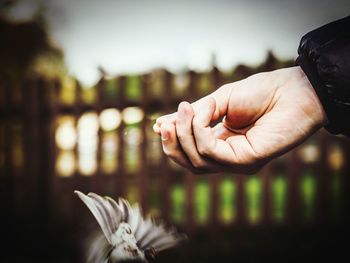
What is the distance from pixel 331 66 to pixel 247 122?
0.22m

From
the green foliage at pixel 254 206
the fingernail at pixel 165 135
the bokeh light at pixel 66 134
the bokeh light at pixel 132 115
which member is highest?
the fingernail at pixel 165 135

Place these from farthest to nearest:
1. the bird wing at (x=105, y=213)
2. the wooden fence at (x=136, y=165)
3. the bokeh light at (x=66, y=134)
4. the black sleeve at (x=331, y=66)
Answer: the bokeh light at (x=66, y=134), the wooden fence at (x=136, y=165), the black sleeve at (x=331, y=66), the bird wing at (x=105, y=213)

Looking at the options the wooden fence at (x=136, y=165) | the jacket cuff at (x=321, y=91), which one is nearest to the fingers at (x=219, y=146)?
the jacket cuff at (x=321, y=91)

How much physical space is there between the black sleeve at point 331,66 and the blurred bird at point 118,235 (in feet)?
1.51

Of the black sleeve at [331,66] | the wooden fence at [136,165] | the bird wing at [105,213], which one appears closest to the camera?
the bird wing at [105,213]

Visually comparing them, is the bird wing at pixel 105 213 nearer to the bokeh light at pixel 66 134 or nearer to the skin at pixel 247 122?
the skin at pixel 247 122

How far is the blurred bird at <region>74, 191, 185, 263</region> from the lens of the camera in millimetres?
672

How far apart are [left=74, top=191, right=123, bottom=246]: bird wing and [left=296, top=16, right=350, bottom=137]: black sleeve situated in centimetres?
49

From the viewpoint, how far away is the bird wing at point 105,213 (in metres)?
0.66

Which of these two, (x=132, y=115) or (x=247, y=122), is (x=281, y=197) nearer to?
(x=132, y=115)

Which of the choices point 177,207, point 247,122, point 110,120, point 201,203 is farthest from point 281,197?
point 247,122

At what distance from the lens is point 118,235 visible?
69cm

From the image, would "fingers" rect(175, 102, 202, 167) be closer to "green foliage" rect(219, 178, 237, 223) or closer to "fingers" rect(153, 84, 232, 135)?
"fingers" rect(153, 84, 232, 135)

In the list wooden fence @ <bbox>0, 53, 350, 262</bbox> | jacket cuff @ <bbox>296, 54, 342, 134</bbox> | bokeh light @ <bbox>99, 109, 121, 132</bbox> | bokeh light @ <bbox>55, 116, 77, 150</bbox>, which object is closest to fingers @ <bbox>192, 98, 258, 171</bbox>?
jacket cuff @ <bbox>296, 54, 342, 134</bbox>
